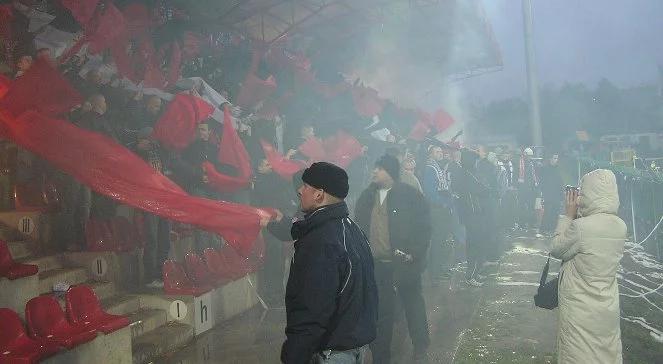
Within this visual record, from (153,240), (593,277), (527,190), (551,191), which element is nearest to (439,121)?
(527,190)

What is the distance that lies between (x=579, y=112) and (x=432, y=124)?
98.9 feet

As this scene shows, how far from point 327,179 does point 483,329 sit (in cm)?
456

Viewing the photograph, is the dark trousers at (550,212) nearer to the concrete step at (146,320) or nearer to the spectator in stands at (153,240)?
the spectator in stands at (153,240)

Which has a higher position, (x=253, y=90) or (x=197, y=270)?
(x=253, y=90)

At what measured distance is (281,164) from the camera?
26.2 ft

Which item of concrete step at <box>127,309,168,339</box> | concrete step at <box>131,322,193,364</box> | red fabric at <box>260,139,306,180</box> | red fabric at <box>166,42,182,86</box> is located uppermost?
red fabric at <box>166,42,182,86</box>

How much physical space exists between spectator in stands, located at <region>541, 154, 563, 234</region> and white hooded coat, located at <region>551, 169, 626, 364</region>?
11982 mm

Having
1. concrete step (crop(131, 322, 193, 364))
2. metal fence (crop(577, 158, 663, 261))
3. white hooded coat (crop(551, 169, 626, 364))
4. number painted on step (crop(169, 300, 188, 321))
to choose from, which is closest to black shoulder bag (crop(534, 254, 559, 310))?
white hooded coat (crop(551, 169, 626, 364))

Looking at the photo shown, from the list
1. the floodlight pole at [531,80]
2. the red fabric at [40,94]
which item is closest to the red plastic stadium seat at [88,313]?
the red fabric at [40,94]

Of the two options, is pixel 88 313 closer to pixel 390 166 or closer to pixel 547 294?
pixel 390 166

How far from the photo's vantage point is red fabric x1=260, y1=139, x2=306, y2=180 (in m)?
7.75

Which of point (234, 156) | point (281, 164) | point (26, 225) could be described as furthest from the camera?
point (281, 164)

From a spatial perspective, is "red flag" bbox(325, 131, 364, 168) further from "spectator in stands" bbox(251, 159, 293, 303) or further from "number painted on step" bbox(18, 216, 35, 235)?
"number painted on step" bbox(18, 216, 35, 235)

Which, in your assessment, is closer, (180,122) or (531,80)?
(180,122)
